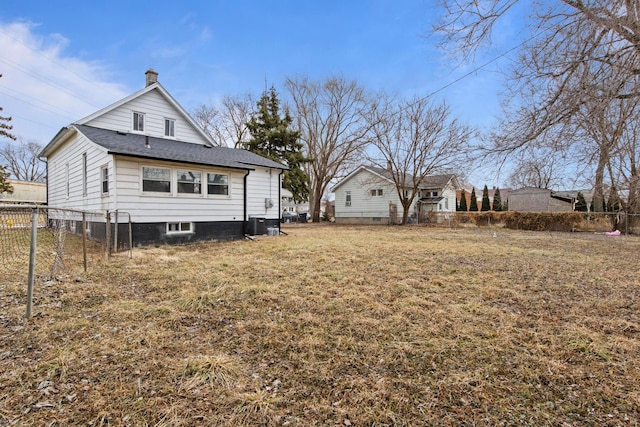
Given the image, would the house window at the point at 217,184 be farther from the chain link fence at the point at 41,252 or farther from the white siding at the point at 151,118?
the chain link fence at the point at 41,252

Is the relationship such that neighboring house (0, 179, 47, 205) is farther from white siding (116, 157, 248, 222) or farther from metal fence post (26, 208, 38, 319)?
metal fence post (26, 208, 38, 319)

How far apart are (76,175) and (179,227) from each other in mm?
4841

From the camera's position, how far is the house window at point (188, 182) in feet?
32.2

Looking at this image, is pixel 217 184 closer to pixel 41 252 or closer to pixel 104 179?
pixel 104 179

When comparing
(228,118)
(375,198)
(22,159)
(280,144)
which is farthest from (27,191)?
(375,198)

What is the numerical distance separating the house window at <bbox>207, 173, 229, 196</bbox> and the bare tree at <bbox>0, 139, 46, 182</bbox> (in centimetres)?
4535

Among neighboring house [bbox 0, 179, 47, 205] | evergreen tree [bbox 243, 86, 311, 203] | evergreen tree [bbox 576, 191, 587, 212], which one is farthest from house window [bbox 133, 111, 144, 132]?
evergreen tree [bbox 576, 191, 587, 212]

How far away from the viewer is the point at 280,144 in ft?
80.1

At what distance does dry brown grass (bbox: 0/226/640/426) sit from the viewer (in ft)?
6.61

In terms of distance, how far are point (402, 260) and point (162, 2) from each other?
37.6ft

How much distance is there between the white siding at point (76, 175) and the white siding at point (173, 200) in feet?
2.28

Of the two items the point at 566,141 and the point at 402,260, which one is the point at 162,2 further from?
the point at 566,141

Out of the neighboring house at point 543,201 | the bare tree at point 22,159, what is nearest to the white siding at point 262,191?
the neighboring house at point 543,201

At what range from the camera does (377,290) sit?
469cm
